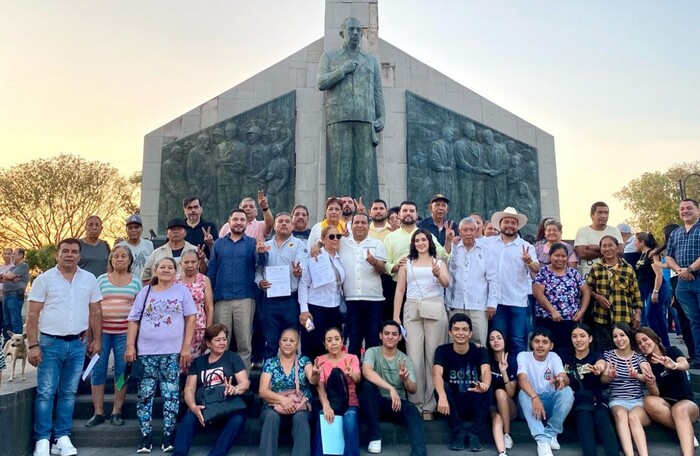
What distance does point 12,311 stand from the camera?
9344 mm

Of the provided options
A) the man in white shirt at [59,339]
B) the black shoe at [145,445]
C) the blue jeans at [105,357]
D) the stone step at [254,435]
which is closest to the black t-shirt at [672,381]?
the stone step at [254,435]

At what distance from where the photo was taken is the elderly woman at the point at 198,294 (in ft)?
16.6

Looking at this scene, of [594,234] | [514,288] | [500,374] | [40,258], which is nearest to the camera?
[500,374]

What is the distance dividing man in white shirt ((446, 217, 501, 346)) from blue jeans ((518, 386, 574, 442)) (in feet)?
2.37

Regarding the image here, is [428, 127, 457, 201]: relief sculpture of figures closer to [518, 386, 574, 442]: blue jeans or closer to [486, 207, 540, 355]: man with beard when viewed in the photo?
[486, 207, 540, 355]: man with beard

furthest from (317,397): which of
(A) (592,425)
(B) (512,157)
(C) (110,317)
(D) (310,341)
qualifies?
(B) (512,157)

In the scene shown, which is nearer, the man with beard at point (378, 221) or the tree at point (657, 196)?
the man with beard at point (378, 221)

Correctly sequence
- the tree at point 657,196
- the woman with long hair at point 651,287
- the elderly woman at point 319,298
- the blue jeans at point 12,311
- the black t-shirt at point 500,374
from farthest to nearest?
the tree at point 657,196 < the blue jeans at point 12,311 < the woman with long hair at point 651,287 < the elderly woman at point 319,298 < the black t-shirt at point 500,374

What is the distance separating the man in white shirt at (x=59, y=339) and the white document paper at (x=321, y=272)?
80.8 inches

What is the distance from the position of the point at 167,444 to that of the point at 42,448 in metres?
1.02

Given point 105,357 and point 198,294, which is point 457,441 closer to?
point 198,294

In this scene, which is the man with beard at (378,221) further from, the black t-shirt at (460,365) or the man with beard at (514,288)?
the black t-shirt at (460,365)

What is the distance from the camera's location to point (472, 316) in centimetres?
514

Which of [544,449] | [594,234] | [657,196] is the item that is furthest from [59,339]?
[657,196]
